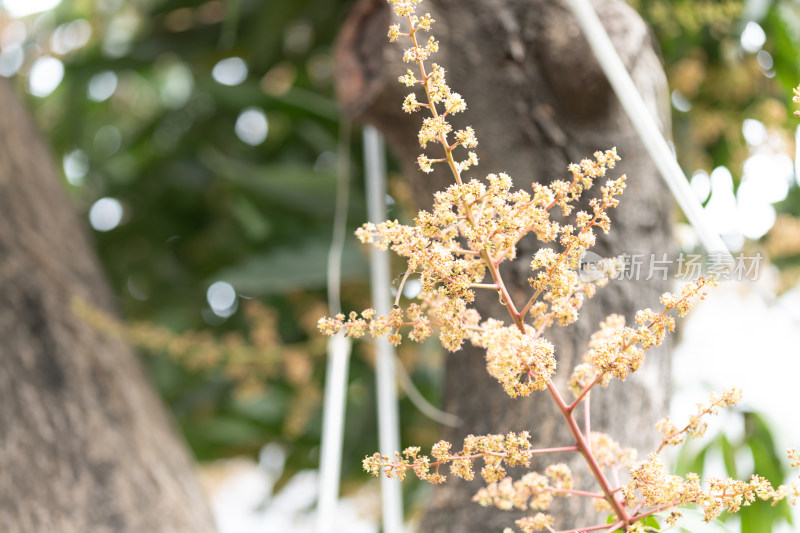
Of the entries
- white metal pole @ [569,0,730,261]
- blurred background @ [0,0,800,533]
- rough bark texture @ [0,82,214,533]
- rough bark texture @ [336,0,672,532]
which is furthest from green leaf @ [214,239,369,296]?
white metal pole @ [569,0,730,261]

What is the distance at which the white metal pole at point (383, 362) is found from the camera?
436 mm

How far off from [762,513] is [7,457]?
0.64 meters

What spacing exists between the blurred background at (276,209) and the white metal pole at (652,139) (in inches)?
10.5

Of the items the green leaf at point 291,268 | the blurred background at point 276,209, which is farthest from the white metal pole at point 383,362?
the green leaf at point 291,268

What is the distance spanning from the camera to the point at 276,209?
1.01m

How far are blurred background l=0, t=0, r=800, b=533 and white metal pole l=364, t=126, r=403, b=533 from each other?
4 cm

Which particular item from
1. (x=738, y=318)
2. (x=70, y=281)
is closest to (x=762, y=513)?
(x=738, y=318)

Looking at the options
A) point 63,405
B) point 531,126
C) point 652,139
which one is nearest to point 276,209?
point 63,405

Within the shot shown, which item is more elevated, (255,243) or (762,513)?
(255,243)

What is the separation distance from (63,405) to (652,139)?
611 mm

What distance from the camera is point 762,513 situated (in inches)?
20.9

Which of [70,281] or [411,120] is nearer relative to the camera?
[411,120]

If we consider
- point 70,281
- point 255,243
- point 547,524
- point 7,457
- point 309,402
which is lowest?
point 547,524

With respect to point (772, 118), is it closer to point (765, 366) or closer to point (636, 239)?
point (765, 366)
